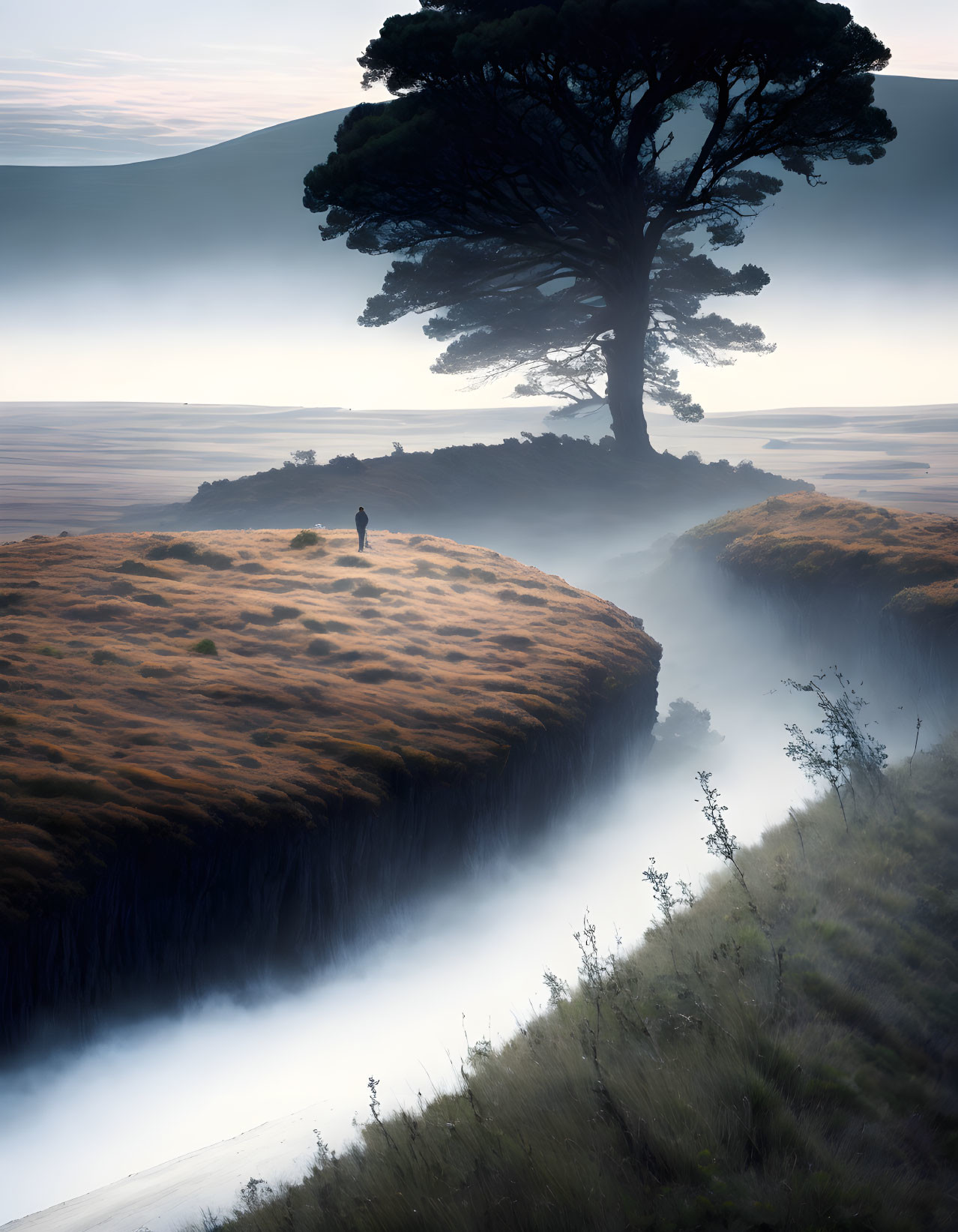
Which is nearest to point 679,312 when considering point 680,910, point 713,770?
point 713,770

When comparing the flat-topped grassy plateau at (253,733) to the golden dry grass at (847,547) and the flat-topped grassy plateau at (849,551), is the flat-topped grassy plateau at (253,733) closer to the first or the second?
the flat-topped grassy plateau at (849,551)

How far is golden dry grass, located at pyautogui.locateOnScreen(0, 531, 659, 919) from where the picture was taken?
687 cm

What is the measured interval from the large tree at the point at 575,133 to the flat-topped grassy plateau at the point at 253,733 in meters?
12.7

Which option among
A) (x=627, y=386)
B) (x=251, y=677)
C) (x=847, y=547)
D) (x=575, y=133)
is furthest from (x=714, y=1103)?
A: (x=627, y=386)

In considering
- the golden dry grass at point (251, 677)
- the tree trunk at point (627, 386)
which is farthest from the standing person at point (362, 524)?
the tree trunk at point (627, 386)

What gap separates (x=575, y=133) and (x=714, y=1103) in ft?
79.0

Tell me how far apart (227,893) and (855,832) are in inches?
313

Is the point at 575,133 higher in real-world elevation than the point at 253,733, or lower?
higher

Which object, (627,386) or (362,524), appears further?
(627,386)

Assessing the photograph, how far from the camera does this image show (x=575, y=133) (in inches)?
925

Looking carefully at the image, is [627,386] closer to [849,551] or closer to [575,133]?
[575,133]

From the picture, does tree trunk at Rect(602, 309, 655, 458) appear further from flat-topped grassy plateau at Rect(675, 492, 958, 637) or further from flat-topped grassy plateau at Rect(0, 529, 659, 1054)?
flat-topped grassy plateau at Rect(0, 529, 659, 1054)

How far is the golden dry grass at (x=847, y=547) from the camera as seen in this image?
1700cm

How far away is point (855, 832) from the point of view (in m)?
11.1
